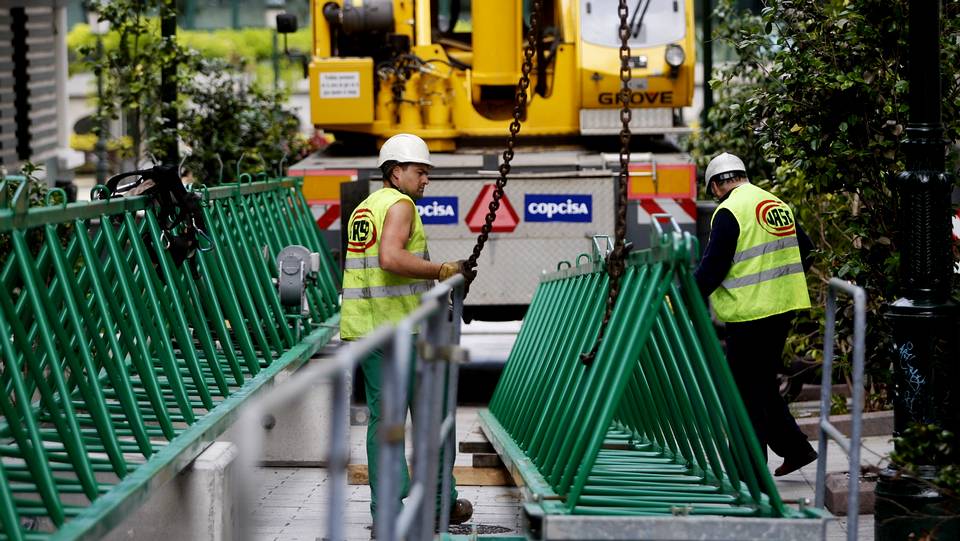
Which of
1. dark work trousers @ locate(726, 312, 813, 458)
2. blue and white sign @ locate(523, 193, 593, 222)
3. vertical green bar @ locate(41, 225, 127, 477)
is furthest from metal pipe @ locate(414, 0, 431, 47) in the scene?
vertical green bar @ locate(41, 225, 127, 477)

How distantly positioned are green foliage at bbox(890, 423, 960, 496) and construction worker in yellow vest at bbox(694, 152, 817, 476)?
7.44 ft

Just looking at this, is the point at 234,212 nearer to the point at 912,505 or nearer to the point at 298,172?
the point at 298,172

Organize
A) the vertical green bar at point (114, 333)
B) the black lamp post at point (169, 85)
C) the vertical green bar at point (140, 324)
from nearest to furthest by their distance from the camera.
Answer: the vertical green bar at point (114, 333)
the vertical green bar at point (140, 324)
the black lamp post at point (169, 85)

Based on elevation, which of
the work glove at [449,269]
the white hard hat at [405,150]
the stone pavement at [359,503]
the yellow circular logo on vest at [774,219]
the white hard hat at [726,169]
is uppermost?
the white hard hat at [405,150]

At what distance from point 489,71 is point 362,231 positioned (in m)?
6.28

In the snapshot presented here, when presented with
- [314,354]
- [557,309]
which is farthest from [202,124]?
[557,309]

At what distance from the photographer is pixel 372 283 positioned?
7.03 metres

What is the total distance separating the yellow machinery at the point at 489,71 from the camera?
42.2ft

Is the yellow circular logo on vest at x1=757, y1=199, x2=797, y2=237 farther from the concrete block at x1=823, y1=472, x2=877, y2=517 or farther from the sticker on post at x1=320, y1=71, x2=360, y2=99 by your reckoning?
the sticker on post at x1=320, y1=71, x2=360, y2=99

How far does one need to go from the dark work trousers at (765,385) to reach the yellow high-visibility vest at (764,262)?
0.13m

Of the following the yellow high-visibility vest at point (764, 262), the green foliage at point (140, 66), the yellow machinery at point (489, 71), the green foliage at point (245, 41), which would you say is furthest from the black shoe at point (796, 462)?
the green foliage at point (245, 41)

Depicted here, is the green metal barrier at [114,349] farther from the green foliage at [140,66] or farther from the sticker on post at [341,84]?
the green foliage at [140,66]

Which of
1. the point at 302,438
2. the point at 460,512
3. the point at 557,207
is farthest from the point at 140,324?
the point at 557,207

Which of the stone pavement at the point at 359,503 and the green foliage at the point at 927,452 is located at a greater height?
the green foliage at the point at 927,452
